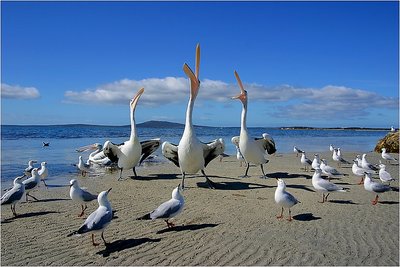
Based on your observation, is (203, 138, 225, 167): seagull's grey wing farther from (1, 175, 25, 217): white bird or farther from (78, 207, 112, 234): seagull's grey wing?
(78, 207, 112, 234): seagull's grey wing

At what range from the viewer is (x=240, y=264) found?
533 centimetres

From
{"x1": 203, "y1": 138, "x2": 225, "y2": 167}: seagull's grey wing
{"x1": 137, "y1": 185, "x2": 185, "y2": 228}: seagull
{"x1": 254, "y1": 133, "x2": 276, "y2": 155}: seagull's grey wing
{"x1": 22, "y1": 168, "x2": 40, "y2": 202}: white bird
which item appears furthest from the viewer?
{"x1": 254, "y1": 133, "x2": 276, "y2": 155}: seagull's grey wing

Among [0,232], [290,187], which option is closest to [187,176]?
[290,187]

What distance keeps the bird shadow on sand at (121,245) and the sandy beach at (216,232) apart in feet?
0.05

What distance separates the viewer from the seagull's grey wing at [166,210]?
671cm

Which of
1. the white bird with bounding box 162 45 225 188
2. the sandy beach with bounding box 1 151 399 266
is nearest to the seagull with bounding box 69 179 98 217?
the sandy beach with bounding box 1 151 399 266

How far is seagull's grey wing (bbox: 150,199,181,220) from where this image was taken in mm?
6715

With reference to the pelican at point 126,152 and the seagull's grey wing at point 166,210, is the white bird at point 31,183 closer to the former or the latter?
the pelican at point 126,152

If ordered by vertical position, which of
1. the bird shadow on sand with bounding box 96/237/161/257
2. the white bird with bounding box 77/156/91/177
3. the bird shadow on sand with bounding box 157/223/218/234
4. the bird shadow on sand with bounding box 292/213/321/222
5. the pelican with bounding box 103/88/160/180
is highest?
the pelican with bounding box 103/88/160/180

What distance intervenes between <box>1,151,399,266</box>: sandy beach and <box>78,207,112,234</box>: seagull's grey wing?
0.37 m

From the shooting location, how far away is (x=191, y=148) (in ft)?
35.2

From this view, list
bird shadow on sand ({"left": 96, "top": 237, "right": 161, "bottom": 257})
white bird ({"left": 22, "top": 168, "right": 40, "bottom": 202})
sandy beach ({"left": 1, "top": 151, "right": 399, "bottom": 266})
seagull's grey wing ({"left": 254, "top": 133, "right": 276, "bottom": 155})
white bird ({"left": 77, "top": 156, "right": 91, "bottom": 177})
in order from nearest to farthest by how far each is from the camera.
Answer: sandy beach ({"left": 1, "top": 151, "right": 399, "bottom": 266})
bird shadow on sand ({"left": 96, "top": 237, "right": 161, "bottom": 257})
white bird ({"left": 22, "top": 168, "right": 40, "bottom": 202})
seagull's grey wing ({"left": 254, "top": 133, "right": 276, "bottom": 155})
white bird ({"left": 77, "top": 156, "right": 91, "bottom": 177})

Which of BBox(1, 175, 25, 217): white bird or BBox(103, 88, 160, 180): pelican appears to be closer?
BBox(1, 175, 25, 217): white bird

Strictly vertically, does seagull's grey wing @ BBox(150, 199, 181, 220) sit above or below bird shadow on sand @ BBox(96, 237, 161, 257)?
above
